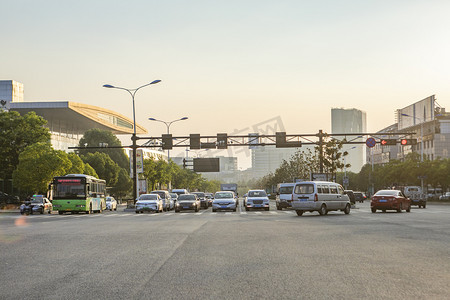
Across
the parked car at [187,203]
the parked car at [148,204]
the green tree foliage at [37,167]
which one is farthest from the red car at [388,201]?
the green tree foliage at [37,167]

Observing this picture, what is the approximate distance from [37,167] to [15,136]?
7.08 metres

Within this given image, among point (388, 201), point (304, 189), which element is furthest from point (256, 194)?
point (304, 189)

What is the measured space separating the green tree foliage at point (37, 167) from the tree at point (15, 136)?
14.7ft

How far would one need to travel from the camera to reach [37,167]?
5616cm

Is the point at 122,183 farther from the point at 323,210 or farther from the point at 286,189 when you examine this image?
the point at 323,210

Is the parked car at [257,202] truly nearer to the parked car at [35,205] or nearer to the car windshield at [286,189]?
the car windshield at [286,189]

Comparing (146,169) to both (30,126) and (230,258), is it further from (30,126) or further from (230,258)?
(230,258)

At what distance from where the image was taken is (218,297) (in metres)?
7.54

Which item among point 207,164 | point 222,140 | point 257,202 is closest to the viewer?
point 257,202

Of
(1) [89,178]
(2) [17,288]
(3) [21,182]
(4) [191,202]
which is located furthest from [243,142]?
(2) [17,288]

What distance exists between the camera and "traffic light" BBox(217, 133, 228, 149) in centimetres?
5279

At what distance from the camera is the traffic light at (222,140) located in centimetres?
5279

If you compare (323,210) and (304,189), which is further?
(323,210)

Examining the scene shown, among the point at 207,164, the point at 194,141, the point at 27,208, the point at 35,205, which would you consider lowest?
the point at 27,208
